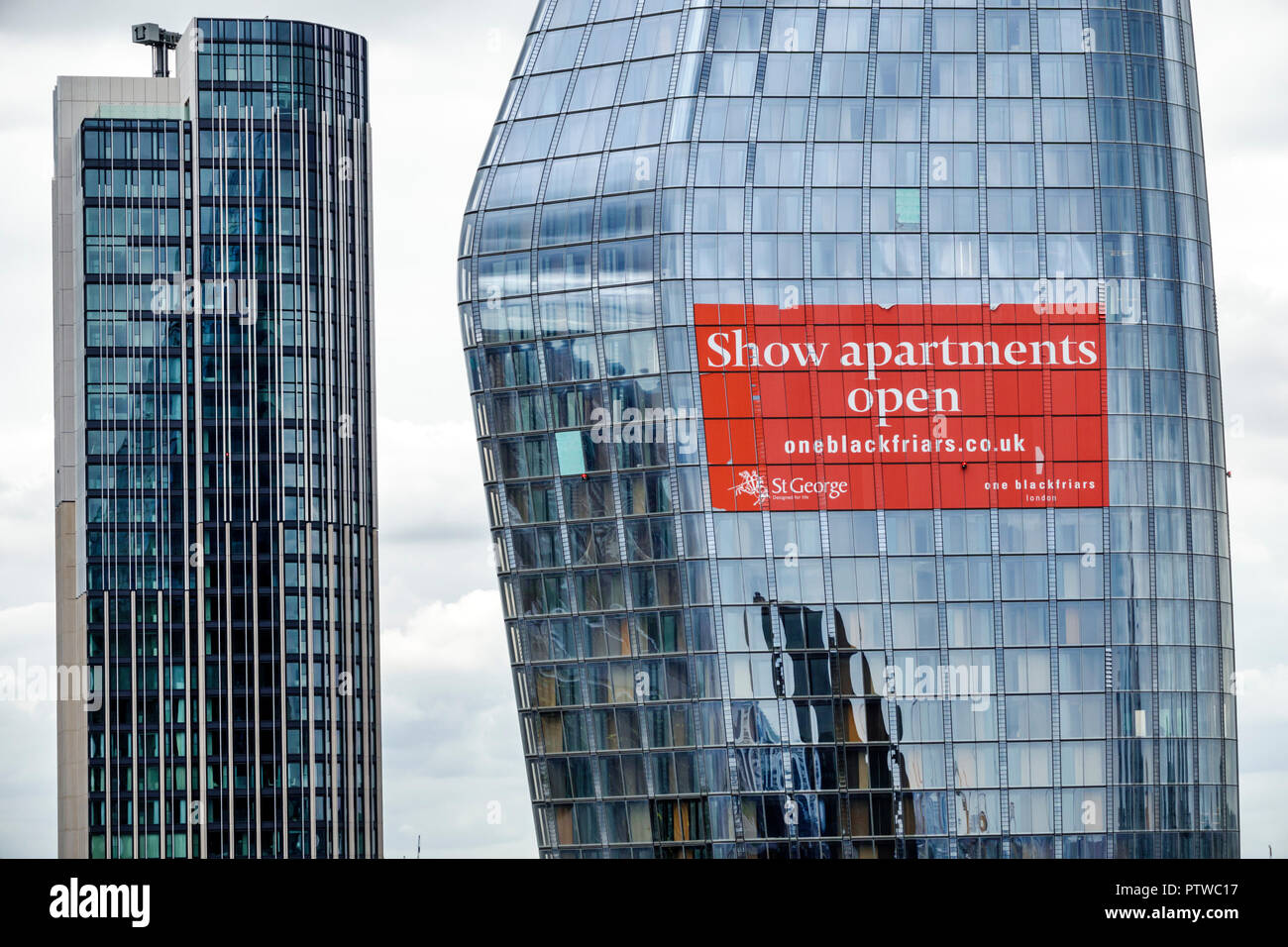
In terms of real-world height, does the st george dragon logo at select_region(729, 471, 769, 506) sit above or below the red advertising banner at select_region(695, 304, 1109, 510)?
below

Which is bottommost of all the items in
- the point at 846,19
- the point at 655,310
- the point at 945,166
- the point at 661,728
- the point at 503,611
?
the point at 661,728

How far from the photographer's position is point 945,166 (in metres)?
127

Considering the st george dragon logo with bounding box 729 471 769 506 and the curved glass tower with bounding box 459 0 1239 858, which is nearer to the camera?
the st george dragon logo with bounding box 729 471 769 506

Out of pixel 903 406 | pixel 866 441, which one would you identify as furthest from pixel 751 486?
pixel 903 406

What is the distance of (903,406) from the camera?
12531cm

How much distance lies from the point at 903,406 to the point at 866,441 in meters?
3.33

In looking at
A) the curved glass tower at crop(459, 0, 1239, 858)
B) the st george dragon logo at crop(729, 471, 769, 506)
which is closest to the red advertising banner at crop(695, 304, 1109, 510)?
the st george dragon logo at crop(729, 471, 769, 506)

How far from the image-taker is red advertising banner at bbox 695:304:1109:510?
4879 inches

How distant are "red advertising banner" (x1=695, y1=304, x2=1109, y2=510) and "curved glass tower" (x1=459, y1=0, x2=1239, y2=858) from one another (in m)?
0.20

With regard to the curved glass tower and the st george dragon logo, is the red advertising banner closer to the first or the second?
the st george dragon logo

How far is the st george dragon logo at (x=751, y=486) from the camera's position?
12388 cm
